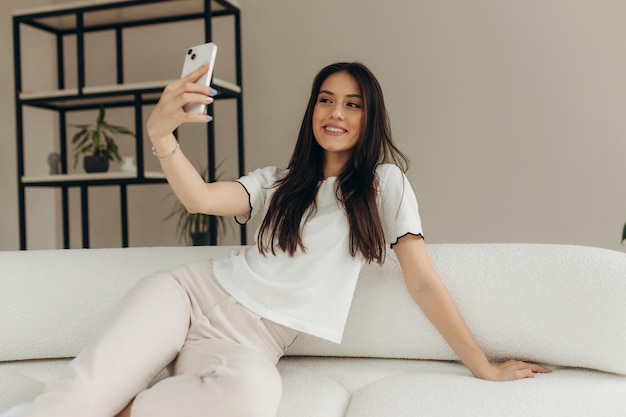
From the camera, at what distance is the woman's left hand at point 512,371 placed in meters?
1.17

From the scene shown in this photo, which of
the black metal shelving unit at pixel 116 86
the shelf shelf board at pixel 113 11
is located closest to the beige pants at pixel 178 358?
the black metal shelving unit at pixel 116 86

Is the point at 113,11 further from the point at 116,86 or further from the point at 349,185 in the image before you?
the point at 349,185

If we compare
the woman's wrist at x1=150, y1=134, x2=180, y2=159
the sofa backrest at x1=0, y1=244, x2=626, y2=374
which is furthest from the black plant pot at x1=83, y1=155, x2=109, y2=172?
the woman's wrist at x1=150, y1=134, x2=180, y2=159

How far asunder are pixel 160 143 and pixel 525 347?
2.70 ft

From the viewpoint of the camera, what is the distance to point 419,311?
1309 millimetres

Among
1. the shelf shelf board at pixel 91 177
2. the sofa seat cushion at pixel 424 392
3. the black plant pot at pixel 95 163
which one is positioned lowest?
the sofa seat cushion at pixel 424 392

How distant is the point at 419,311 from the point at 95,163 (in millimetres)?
2179

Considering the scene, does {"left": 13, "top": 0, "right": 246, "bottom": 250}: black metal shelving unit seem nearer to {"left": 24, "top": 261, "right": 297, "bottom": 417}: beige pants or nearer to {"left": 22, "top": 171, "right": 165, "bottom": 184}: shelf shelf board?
{"left": 22, "top": 171, "right": 165, "bottom": 184}: shelf shelf board

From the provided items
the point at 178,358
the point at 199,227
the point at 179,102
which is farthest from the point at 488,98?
the point at 178,358

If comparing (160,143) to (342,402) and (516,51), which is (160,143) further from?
(516,51)

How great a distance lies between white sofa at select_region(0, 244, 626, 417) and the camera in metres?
1.09

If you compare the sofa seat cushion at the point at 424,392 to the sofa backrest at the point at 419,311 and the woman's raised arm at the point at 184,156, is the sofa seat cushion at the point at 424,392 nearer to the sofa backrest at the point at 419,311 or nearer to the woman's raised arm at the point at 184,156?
the sofa backrest at the point at 419,311

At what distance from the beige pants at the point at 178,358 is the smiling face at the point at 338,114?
0.39m

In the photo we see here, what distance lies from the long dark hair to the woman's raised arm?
9 centimetres
